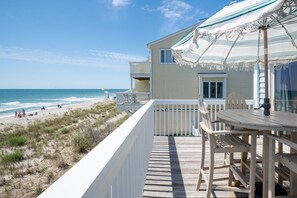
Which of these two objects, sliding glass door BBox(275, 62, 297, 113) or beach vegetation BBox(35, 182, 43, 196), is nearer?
sliding glass door BBox(275, 62, 297, 113)

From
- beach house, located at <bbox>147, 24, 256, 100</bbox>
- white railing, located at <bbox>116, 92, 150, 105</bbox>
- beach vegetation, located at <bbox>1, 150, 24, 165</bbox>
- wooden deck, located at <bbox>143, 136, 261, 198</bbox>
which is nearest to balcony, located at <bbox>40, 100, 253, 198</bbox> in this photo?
wooden deck, located at <bbox>143, 136, 261, 198</bbox>

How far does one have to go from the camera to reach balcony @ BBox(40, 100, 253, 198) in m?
0.82

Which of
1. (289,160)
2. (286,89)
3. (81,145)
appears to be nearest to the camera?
(289,160)

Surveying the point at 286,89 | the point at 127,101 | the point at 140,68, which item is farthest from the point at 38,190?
the point at 140,68

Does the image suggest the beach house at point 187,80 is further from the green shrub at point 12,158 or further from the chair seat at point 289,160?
the chair seat at point 289,160

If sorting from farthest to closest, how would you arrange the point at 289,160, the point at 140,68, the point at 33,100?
the point at 33,100, the point at 140,68, the point at 289,160

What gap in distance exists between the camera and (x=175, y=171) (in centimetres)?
368

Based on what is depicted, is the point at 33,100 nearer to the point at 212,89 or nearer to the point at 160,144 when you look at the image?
the point at 212,89

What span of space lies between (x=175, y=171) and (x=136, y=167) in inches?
61.8

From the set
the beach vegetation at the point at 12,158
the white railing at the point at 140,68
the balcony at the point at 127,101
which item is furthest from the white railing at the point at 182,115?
the white railing at the point at 140,68

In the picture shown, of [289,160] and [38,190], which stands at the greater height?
[289,160]

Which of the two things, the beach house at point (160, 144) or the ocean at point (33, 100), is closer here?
the beach house at point (160, 144)

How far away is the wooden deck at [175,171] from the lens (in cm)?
296

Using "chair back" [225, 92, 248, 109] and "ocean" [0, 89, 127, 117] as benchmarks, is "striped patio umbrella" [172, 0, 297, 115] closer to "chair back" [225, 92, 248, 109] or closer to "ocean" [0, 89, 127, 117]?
"chair back" [225, 92, 248, 109]
